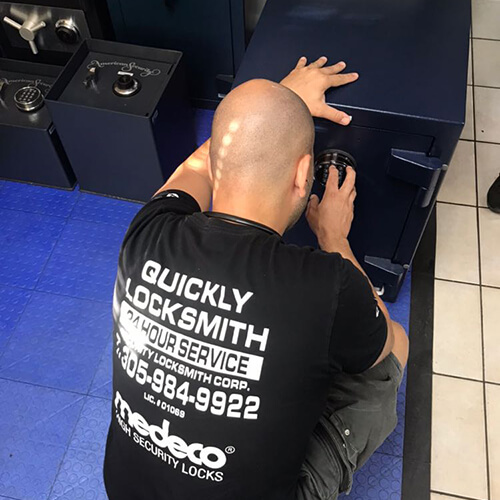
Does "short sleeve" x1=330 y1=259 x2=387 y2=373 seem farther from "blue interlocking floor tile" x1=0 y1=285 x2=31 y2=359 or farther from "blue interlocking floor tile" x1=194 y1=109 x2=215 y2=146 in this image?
"blue interlocking floor tile" x1=194 y1=109 x2=215 y2=146

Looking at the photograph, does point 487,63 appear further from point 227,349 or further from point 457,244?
point 227,349

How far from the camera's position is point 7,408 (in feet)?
5.12

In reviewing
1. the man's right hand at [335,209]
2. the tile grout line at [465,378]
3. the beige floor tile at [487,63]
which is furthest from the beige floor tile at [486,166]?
the man's right hand at [335,209]

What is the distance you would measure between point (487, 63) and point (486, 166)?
0.64 meters

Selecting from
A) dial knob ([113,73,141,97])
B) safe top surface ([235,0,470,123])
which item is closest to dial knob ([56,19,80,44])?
dial knob ([113,73,141,97])

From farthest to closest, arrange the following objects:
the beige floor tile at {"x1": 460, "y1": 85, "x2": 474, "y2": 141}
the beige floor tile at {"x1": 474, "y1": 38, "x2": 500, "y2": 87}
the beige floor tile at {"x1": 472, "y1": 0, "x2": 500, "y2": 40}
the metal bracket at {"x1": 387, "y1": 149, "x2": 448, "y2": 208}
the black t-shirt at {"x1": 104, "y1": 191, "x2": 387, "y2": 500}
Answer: the beige floor tile at {"x1": 472, "y1": 0, "x2": 500, "y2": 40}
the beige floor tile at {"x1": 474, "y1": 38, "x2": 500, "y2": 87}
the beige floor tile at {"x1": 460, "y1": 85, "x2": 474, "y2": 141}
the metal bracket at {"x1": 387, "y1": 149, "x2": 448, "y2": 208}
the black t-shirt at {"x1": 104, "y1": 191, "x2": 387, "y2": 500}

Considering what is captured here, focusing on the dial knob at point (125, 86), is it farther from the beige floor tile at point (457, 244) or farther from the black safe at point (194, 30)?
the beige floor tile at point (457, 244)

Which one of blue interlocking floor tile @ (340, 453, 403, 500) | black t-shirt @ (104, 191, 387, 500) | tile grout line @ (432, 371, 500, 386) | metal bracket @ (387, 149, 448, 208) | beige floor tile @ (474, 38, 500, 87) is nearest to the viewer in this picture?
black t-shirt @ (104, 191, 387, 500)

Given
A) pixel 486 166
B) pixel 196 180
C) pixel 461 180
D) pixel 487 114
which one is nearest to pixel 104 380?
pixel 196 180

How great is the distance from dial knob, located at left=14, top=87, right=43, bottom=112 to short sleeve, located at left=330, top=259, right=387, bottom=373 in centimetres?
151

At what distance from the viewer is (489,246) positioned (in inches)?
71.8

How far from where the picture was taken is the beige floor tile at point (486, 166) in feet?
6.47

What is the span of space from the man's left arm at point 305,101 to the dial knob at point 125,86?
0.70 meters

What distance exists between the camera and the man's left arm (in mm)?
1106
